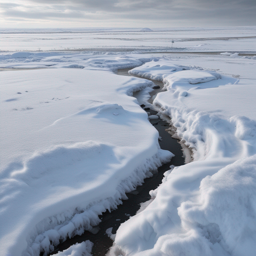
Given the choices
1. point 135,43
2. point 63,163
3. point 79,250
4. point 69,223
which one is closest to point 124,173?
point 63,163

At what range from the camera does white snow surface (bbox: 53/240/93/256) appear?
11.8 feet

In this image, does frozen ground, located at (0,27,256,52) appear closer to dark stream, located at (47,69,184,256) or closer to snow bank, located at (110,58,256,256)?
dark stream, located at (47,69,184,256)

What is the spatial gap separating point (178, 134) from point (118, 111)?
2.24 m

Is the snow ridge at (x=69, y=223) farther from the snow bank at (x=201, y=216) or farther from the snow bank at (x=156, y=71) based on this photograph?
the snow bank at (x=156, y=71)

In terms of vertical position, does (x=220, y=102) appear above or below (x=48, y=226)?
above

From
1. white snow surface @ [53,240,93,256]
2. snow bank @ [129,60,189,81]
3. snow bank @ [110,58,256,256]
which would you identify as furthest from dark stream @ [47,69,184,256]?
snow bank @ [129,60,189,81]

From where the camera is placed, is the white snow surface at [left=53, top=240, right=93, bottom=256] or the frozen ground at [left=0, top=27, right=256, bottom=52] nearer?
the white snow surface at [left=53, top=240, right=93, bottom=256]

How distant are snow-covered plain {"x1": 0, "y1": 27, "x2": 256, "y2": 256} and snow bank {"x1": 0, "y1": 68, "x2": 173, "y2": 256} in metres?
0.02

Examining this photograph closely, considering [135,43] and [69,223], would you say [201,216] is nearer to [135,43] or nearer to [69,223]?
[69,223]

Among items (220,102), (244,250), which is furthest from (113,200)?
(220,102)

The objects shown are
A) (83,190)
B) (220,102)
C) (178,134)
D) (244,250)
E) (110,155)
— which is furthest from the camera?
(220,102)

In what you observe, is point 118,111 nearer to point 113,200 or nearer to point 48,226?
point 113,200

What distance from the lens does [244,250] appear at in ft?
10.0

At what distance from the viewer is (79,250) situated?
3.68 metres
